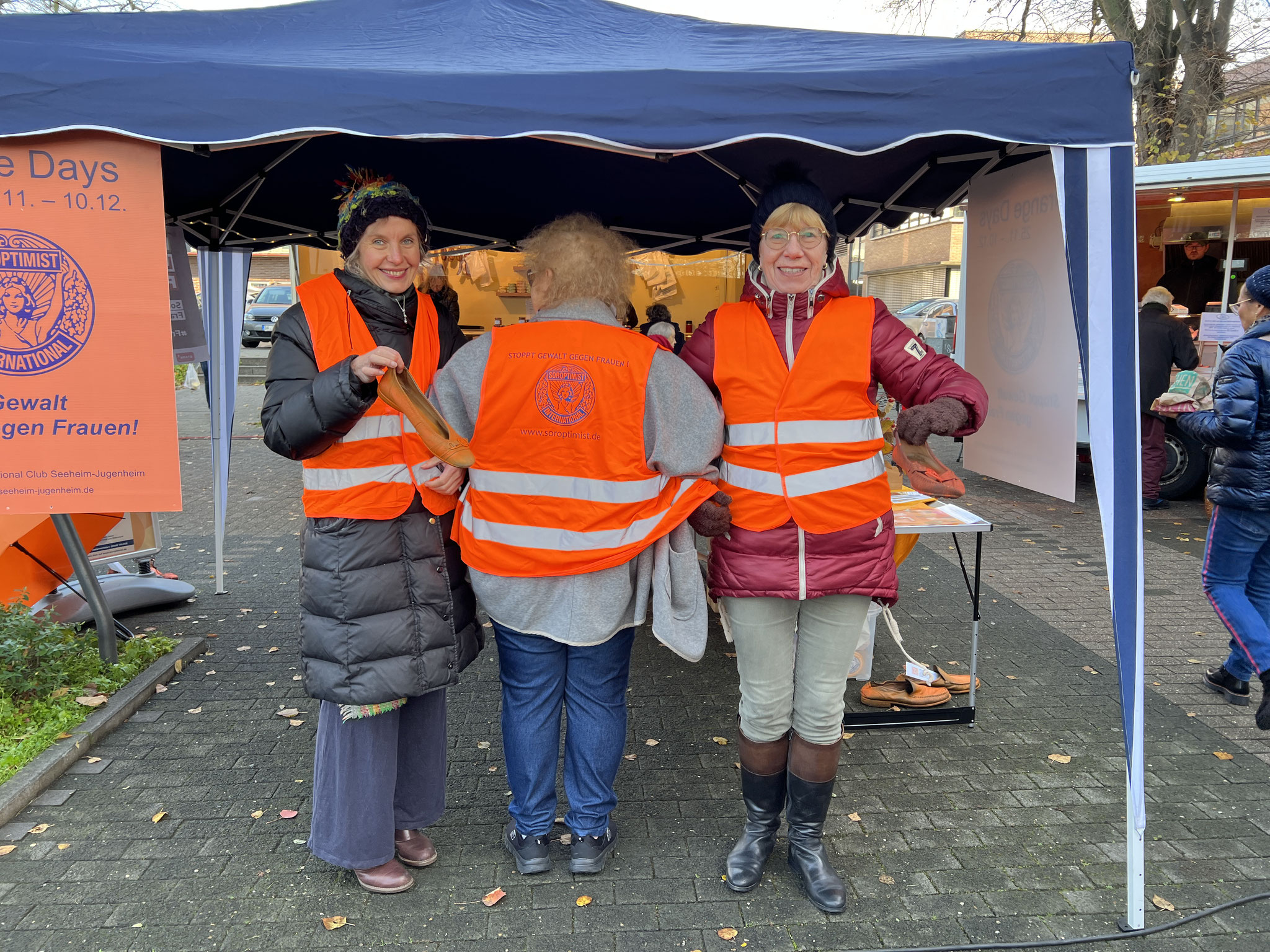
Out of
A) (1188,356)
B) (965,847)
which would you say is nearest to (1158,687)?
(965,847)

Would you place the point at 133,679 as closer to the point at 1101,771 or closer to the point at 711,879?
the point at 711,879

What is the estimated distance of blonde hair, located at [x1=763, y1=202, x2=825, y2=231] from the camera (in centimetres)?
238

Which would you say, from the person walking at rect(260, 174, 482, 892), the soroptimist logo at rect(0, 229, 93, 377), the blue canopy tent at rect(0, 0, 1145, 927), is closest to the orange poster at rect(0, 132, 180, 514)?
the soroptimist logo at rect(0, 229, 93, 377)

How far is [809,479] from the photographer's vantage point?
239cm

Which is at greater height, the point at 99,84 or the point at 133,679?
the point at 99,84

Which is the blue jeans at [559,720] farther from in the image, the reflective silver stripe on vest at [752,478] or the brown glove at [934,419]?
the brown glove at [934,419]

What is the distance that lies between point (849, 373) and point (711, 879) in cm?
161

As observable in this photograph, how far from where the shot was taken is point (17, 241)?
230 centimetres

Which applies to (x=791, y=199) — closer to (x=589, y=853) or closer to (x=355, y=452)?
(x=355, y=452)

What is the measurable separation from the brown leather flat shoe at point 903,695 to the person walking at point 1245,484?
1.27 m

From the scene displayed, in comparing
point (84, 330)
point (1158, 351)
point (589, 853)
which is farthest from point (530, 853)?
point (1158, 351)

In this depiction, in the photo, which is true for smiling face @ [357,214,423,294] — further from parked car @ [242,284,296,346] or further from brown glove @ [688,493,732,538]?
parked car @ [242,284,296,346]

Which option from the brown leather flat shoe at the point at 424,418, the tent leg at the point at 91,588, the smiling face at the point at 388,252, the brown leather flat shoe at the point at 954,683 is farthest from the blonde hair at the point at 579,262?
the tent leg at the point at 91,588

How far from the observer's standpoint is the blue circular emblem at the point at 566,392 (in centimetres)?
231
